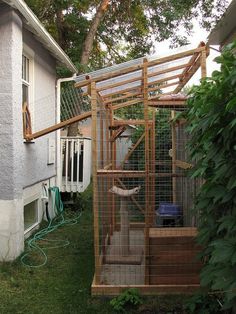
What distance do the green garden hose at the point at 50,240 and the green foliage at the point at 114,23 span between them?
5211 mm

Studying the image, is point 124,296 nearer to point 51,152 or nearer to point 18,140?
point 18,140

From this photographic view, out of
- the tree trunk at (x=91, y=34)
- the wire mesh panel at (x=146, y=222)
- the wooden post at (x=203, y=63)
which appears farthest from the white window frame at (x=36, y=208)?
the tree trunk at (x=91, y=34)

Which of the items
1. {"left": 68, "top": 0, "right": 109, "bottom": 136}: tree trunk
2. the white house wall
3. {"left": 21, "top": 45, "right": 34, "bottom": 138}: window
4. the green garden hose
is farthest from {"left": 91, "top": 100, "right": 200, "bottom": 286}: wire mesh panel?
{"left": 68, "top": 0, "right": 109, "bottom": 136}: tree trunk

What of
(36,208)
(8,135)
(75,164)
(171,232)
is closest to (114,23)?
(75,164)

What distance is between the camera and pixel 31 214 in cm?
800

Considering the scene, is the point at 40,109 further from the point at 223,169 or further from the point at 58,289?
the point at 223,169

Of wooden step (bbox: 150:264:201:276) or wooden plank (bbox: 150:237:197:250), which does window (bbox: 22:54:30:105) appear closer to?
wooden plank (bbox: 150:237:197:250)

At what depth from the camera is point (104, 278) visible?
4.85 m

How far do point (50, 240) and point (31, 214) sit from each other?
105 cm

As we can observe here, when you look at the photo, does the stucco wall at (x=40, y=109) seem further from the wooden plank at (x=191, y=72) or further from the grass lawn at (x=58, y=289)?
the wooden plank at (x=191, y=72)

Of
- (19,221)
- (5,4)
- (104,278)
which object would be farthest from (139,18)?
(104,278)

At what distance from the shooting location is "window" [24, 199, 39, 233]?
774 cm

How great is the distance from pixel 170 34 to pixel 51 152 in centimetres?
814

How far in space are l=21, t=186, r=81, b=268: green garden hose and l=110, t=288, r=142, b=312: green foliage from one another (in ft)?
5.74
